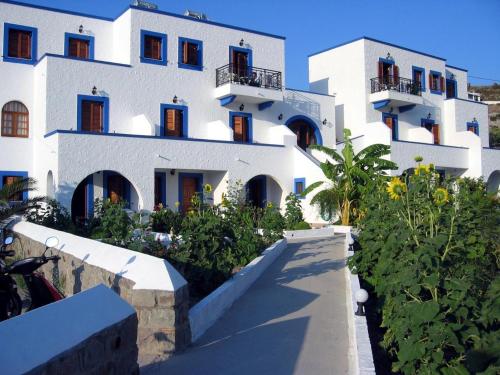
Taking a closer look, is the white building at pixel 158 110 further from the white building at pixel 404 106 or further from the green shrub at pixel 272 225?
the green shrub at pixel 272 225

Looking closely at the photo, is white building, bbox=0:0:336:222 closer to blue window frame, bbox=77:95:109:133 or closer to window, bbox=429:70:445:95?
blue window frame, bbox=77:95:109:133

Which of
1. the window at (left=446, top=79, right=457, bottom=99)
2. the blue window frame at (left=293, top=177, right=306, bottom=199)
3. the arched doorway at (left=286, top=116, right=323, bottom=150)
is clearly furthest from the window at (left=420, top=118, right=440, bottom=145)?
the blue window frame at (left=293, top=177, right=306, bottom=199)

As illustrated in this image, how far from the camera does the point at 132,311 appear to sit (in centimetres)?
473

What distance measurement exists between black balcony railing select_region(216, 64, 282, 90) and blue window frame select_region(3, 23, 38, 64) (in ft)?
24.5

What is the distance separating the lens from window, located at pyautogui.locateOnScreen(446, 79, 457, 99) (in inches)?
1313

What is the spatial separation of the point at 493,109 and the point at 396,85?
40222 mm

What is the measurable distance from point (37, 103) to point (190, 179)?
21.6 feet

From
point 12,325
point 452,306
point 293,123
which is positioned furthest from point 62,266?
point 293,123

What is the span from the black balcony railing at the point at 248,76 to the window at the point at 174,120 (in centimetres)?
226

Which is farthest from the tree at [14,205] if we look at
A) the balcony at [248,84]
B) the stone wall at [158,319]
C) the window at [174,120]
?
the balcony at [248,84]

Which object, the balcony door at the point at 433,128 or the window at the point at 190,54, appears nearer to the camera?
the window at the point at 190,54

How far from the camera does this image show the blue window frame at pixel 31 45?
18.6 meters

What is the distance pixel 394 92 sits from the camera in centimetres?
2700

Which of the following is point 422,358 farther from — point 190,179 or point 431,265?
point 190,179
